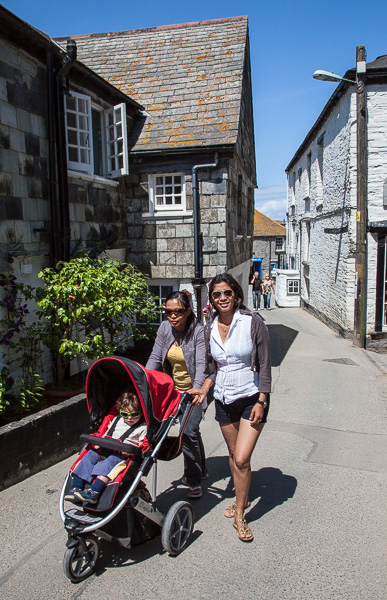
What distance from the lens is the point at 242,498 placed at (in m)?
3.88

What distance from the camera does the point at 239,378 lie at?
3848 millimetres

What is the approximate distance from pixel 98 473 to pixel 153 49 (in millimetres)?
11302

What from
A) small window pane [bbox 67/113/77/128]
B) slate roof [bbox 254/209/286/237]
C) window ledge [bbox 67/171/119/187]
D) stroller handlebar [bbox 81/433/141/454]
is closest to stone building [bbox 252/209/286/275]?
slate roof [bbox 254/209/286/237]

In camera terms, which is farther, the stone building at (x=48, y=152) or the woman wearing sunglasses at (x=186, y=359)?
the stone building at (x=48, y=152)

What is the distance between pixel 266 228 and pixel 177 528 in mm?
41672

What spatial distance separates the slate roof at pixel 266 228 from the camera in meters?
43.2

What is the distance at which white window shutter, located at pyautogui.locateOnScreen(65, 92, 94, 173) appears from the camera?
25.8 feet

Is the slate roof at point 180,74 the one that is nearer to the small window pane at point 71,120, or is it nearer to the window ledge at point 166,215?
the window ledge at point 166,215

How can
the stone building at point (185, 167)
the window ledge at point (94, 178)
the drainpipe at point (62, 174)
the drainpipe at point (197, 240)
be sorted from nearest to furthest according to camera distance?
the drainpipe at point (62, 174), the window ledge at point (94, 178), the drainpipe at point (197, 240), the stone building at point (185, 167)

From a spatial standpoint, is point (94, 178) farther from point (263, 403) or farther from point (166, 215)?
point (263, 403)

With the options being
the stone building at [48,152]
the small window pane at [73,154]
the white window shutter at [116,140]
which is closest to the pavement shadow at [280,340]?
the stone building at [48,152]

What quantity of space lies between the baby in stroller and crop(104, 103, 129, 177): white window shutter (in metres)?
5.91

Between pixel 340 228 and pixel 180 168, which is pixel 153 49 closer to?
pixel 180 168

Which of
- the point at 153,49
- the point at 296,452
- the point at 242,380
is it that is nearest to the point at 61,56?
the point at 153,49
